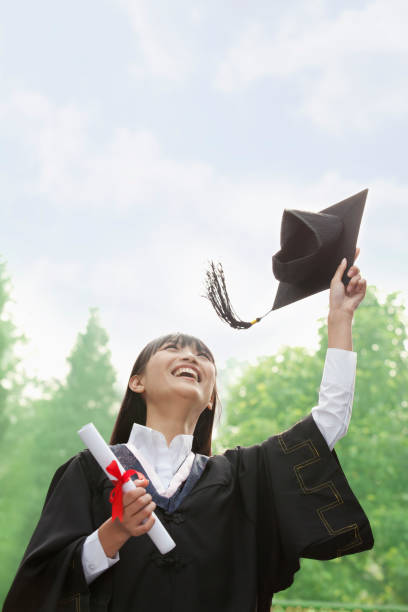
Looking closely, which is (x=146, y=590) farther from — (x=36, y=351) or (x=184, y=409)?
(x=36, y=351)

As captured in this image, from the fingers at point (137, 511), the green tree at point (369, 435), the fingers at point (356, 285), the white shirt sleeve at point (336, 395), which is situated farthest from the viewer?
the green tree at point (369, 435)

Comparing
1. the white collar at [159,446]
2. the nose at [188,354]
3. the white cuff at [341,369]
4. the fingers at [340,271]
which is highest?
the nose at [188,354]

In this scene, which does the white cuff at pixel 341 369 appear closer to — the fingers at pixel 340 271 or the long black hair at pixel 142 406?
the fingers at pixel 340 271

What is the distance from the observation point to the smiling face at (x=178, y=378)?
3.02 m

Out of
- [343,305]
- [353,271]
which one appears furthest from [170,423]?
[353,271]

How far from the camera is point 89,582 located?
2.48m

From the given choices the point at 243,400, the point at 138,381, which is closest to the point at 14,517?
the point at 243,400

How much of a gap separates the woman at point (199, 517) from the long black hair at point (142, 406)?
0.93 feet

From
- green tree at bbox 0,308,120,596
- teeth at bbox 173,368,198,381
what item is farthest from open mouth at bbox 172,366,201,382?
green tree at bbox 0,308,120,596

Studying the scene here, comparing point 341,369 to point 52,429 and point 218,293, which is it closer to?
point 218,293

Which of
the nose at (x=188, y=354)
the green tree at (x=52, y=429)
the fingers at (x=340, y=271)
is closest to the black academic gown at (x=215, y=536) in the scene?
the nose at (x=188, y=354)

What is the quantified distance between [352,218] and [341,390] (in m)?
0.80

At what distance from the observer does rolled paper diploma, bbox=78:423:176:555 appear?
89.0 inches

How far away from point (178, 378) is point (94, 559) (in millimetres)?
916
